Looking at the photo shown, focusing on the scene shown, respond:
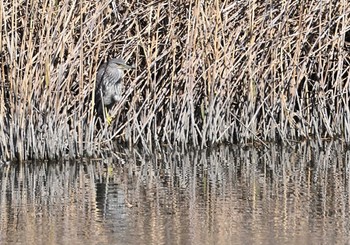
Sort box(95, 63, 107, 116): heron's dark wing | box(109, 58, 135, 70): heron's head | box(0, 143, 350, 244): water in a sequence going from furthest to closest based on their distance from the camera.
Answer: box(95, 63, 107, 116): heron's dark wing, box(109, 58, 135, 70): heron's head, box(0, 143, 350, 244): water

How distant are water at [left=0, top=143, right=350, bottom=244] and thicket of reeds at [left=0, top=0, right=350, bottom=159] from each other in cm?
27

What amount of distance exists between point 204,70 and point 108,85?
3.18 ft

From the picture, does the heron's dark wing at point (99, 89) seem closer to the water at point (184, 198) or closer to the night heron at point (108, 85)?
the night heron at point (108, 85)

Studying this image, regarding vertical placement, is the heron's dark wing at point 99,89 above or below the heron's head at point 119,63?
below

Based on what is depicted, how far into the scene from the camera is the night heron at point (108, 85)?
10094mm

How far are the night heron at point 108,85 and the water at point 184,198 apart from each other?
0.62 meters

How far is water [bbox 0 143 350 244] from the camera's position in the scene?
261 inches

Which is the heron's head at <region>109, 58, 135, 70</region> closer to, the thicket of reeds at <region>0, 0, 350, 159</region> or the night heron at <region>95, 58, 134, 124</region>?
the night heron at <region>95, 58, 134, 124</region>

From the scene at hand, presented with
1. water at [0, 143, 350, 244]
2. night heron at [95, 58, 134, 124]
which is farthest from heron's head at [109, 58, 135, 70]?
water at [0, 143, 350, 244]

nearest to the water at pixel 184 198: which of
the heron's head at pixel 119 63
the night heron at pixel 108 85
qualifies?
the night heron at pixel 108 85

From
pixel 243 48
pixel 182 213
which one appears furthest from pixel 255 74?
pixel 182 213

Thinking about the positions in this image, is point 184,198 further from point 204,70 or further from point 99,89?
point 99,89

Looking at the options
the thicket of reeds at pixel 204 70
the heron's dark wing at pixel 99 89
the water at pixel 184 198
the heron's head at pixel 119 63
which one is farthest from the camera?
the heron's dark wing at pixel 99 89

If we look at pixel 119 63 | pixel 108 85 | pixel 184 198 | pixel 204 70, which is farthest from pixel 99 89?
pixel 184 198
